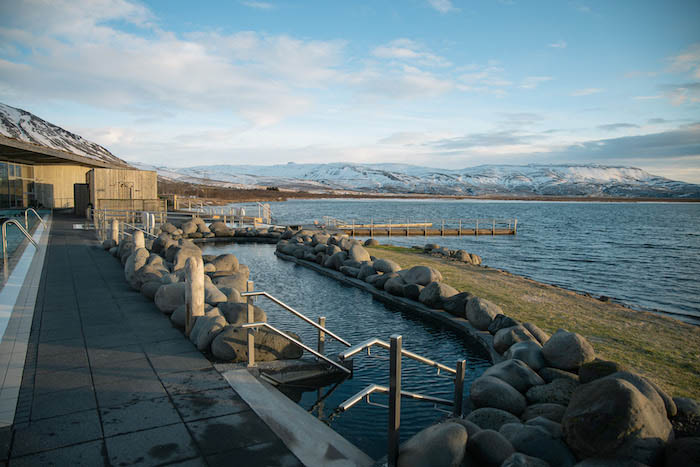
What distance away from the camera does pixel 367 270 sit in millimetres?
14875

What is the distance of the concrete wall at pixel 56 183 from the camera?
106 feet

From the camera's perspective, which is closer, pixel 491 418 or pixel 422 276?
pixel 491 418

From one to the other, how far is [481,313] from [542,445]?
5.68 meters

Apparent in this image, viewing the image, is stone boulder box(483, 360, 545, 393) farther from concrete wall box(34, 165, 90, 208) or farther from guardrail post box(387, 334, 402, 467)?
concrete wall box(34, 165, 90, 208)

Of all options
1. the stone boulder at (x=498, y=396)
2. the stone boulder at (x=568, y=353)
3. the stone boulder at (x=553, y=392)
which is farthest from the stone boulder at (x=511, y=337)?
the stone boulder at (x=498, y=396)

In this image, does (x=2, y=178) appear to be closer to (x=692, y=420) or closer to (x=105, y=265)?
(x=105, y=265)

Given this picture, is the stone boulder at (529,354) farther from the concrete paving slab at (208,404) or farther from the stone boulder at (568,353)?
the concrete paving slab at (208,404)

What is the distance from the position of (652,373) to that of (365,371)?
4.89 metres

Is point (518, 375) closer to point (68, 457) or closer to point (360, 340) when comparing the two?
point (360, 340)

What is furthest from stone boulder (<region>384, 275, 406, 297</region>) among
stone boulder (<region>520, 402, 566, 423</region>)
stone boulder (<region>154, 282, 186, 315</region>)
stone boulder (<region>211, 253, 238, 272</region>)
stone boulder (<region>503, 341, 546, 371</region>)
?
stone boulder (<region>520, 402, 566, 423</region>)

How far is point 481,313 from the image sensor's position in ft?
31.4

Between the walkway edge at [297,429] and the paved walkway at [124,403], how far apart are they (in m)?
0.12

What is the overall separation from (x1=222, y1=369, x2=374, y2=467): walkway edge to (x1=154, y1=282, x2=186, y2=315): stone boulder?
304 centimetres

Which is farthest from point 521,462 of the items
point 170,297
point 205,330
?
point 170,297
